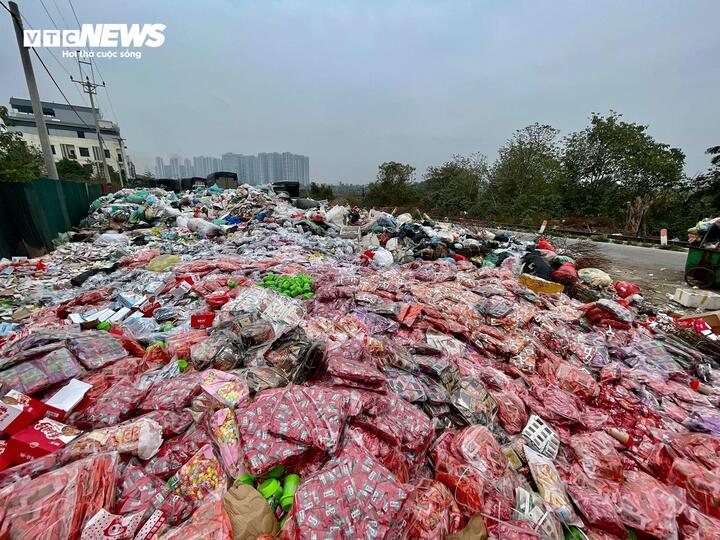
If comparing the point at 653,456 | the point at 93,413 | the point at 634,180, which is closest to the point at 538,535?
the point at 653,456

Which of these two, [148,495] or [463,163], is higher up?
[463,163]

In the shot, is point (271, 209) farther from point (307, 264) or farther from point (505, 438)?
point (505, 438)

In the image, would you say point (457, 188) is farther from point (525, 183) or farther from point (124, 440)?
point (124, 440)

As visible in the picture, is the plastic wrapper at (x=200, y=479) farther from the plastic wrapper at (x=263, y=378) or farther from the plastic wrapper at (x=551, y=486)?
the plastic wrapper at (x=551, y=486)

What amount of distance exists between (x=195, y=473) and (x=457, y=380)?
1.70 m

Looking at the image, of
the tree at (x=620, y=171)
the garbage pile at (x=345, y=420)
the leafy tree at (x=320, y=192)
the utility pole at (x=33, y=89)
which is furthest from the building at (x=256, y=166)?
the garbage pile at (x=345, y=420)

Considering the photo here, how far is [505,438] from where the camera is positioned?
193 centimetres

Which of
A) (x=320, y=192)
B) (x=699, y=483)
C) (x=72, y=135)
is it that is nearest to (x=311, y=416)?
(x=699, y=483)

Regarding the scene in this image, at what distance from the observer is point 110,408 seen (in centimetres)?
164

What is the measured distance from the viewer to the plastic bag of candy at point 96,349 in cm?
198

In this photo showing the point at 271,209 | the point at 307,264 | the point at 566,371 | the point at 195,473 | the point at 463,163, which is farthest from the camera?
the point at 463,163

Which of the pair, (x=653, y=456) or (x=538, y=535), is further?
(x=653, y=456)

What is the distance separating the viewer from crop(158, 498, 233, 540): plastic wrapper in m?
1.13

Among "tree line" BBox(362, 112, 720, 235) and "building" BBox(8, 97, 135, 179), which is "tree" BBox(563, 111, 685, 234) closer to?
"tree line" BBox(362, 112, 720, 235)
